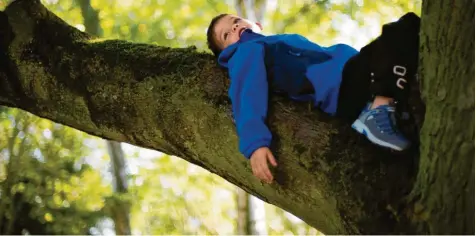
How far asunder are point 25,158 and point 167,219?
179 inches

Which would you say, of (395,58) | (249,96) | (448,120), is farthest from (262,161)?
(448,120)

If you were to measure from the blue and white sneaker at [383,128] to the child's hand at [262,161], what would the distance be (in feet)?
1.06

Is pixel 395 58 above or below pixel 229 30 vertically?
below

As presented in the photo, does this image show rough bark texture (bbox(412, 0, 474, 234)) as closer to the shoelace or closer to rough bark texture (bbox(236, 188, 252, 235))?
the shoelace

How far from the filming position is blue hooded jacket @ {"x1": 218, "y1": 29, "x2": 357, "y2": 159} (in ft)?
5.84

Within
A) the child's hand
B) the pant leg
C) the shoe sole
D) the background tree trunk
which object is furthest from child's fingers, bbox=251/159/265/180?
the background tree trunk

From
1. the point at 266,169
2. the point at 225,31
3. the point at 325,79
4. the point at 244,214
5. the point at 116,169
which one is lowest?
the point at 266,169

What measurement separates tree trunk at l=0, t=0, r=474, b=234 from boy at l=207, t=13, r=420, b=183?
6cm

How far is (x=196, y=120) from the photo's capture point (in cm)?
199

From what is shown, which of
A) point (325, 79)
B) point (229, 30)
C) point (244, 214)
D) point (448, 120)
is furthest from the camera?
point (244, 214)

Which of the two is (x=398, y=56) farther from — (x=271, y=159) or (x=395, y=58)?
(x=271, y=159)

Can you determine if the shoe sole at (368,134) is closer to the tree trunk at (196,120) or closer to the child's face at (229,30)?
the tree trunk at (196,120)

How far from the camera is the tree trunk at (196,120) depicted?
1517 mm

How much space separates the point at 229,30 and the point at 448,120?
1392 millimetres
